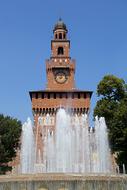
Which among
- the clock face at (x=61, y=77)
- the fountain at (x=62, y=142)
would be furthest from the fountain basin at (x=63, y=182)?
the clock face at (x=61, y=77)

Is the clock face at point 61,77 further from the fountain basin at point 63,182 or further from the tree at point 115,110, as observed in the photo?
the fountain basin at point 63,182

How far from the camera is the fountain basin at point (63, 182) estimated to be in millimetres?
10578

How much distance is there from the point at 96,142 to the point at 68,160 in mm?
2512

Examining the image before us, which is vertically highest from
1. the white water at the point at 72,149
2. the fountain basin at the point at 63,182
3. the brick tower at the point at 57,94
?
the brick tower at the point at 57,94

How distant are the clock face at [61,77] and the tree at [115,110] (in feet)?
65.1

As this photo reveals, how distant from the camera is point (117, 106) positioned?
30422 millimetres

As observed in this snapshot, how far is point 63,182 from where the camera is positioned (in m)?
10.6

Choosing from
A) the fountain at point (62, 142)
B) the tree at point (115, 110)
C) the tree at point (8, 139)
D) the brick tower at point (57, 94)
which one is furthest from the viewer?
the brick tower at point (57, 94)

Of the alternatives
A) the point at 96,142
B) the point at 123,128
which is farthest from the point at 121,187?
the point at 96,142

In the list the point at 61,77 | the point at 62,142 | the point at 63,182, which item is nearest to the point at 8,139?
the point at 62,142

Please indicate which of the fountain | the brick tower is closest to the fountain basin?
the fountain

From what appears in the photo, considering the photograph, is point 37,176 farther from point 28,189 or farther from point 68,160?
point 68,160

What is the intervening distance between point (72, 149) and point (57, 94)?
671 inches

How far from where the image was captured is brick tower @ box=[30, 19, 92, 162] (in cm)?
4803
